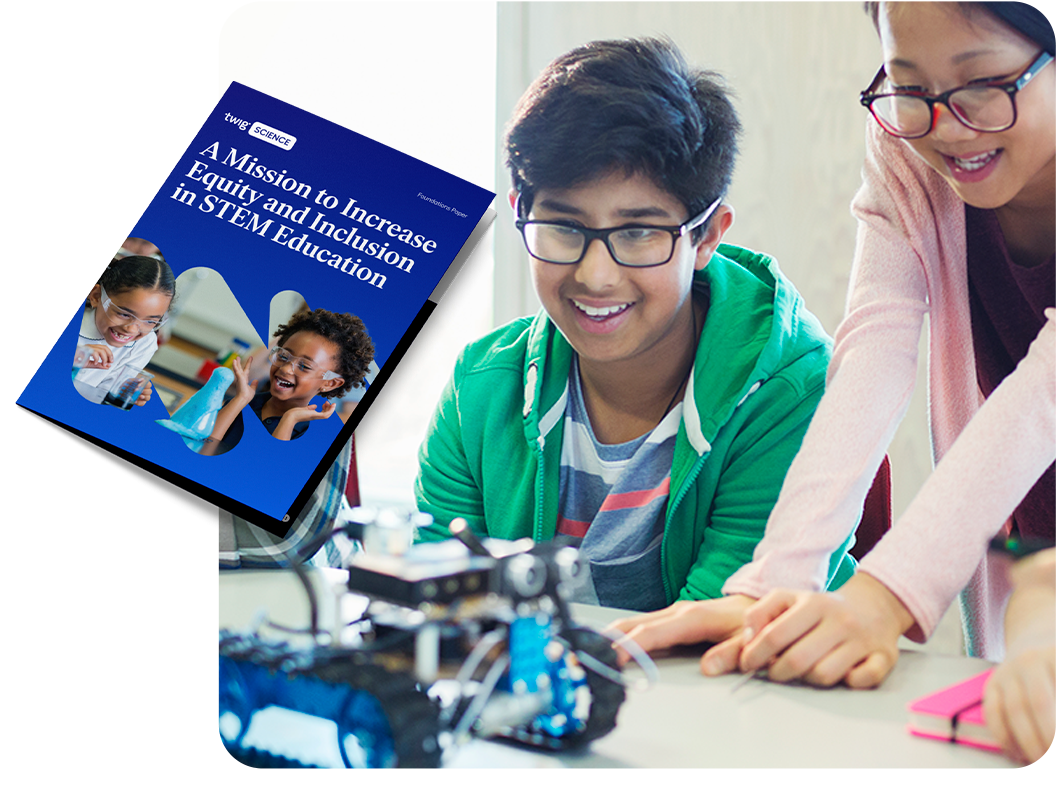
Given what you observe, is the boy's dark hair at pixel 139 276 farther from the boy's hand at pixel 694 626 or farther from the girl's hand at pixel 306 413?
the boy's hand at pixel 694 626

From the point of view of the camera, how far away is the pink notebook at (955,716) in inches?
20.9

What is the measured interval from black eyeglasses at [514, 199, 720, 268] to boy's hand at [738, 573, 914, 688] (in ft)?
0.93

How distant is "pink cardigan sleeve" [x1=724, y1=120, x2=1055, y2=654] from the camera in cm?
62

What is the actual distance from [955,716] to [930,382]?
25 centimetres

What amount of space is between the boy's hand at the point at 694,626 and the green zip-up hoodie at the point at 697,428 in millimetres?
29

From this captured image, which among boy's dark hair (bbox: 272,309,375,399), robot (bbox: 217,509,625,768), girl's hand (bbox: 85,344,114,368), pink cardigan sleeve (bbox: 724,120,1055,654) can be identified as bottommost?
robot (bbox: 217,509,625,768)

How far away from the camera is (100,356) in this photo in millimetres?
833

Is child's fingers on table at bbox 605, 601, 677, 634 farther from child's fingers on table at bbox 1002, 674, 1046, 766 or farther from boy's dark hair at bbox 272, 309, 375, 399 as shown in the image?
boy's dark hair at bbox 272, 309, 375, 399

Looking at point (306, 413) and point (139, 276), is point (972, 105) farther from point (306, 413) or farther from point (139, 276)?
point (139, 276)

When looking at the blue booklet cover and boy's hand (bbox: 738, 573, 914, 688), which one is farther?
the blue booklet cover

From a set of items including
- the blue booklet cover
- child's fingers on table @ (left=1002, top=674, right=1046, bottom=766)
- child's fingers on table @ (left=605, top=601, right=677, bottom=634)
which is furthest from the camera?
the blue booklet cover

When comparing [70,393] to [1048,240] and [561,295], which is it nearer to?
[561,295]

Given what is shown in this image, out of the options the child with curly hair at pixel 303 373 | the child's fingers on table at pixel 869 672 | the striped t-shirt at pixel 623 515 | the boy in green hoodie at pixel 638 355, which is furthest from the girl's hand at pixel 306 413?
the child's fingers on table at pixel 869 672

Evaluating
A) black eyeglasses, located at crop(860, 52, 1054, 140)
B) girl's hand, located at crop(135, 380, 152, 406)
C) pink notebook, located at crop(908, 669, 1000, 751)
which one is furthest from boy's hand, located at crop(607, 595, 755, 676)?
girl's hand, located at crop(135, 380, 152, 406)
